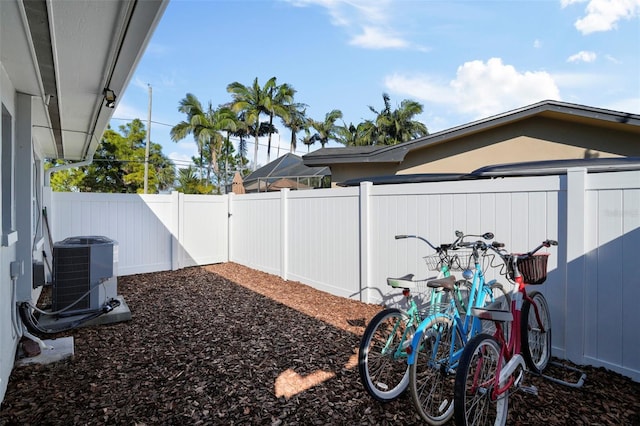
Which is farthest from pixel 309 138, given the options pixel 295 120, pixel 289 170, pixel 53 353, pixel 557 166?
pixel 53 353

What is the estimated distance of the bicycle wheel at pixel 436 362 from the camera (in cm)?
227

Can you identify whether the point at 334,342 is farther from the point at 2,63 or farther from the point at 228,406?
the point at 2,63

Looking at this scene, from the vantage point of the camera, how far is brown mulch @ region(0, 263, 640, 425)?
7.79ft

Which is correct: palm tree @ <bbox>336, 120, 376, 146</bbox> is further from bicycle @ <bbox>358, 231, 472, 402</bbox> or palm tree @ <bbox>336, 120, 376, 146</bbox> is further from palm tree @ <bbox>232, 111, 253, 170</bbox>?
bicycle @ <bbox>358, 231, 472, 402</bbox>

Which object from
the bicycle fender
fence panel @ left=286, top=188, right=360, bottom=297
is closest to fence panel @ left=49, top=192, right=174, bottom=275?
fence panel @ left=286, top=188, right=360, bottom=297

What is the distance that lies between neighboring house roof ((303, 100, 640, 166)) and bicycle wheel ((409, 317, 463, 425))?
5347 millimetres

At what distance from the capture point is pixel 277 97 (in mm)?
25203

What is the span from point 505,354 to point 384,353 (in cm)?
80

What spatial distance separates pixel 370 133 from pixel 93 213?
23.6 metres

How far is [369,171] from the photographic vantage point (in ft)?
27.3

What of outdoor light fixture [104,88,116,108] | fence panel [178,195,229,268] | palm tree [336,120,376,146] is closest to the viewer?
outdoor light fixture [104,88,116,108]

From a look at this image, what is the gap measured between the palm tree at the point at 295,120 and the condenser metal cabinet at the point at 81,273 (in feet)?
74.3

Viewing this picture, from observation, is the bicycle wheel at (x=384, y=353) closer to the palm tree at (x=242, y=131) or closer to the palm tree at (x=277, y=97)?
the palm tree at (x=277, y=97)

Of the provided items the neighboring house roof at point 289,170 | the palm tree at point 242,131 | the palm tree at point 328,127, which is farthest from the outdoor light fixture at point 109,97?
the palm tree at point 328,127
